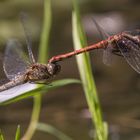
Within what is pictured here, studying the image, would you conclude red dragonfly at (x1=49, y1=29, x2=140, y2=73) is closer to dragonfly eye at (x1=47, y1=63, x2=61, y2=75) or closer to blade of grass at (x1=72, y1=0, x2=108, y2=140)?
dragonfly eye at (x1=47, y1=63, x2=61, y2=75)

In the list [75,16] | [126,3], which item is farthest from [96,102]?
[126,3]

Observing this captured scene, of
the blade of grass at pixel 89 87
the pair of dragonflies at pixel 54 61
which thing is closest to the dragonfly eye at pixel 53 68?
the pair of dragonflies at pixel 54 61

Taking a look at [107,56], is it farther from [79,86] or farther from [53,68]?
[79,86]

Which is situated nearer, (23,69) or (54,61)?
(54,61)

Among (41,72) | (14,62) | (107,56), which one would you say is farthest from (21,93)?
(107,56)

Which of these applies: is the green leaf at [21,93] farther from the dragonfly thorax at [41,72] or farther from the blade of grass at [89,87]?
the blade of grass at [89,87]

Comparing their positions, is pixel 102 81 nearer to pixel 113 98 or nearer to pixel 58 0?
→ pixel 113 98

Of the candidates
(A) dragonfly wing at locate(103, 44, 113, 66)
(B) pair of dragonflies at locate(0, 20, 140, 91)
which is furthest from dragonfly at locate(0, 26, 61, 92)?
(A) dragonfly wing at locate(103, 44, 113, 66)

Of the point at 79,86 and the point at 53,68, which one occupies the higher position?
the point at 79,86
